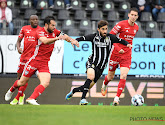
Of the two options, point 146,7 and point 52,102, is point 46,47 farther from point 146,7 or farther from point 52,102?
point 146,7

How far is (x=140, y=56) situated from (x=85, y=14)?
3435 millimetres

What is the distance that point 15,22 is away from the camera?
46.3ft

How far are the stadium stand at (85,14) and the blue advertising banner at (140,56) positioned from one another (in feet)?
3.99

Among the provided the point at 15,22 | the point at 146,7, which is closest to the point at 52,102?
the point at 15,22

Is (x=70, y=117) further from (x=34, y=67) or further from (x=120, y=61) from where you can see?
(x=120, y=61)

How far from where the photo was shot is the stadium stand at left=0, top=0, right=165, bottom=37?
14789mm

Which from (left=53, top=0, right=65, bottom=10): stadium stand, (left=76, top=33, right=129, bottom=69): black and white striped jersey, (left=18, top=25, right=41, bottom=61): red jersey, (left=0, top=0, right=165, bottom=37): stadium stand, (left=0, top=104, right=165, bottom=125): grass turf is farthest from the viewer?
(left=53, top=0, right=65, bottom=10): stadium stand

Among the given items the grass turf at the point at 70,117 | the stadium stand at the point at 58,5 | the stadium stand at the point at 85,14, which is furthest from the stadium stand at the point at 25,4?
the grass turf at the point at 70,117

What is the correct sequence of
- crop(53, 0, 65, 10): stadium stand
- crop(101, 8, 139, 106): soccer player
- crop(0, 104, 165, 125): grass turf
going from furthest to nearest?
crop(53, 0, 65, 10): stadium stand, crop(101, 8, 139, 106): soccer player, crop(0, 104, 165, 125): grass turf

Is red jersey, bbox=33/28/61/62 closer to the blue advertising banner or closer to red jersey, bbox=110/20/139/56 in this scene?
red jersey, bbox=110/20/139/56

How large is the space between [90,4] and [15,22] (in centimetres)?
346

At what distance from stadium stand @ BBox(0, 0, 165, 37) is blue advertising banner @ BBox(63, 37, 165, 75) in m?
1.22

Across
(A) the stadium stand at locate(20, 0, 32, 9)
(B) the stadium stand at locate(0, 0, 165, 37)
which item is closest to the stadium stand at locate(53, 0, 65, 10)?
(B) the stadium stand at locate(0, 0, 165, 37)

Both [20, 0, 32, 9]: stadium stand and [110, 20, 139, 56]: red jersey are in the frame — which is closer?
[110, 20, 139, 56]: red jersey
